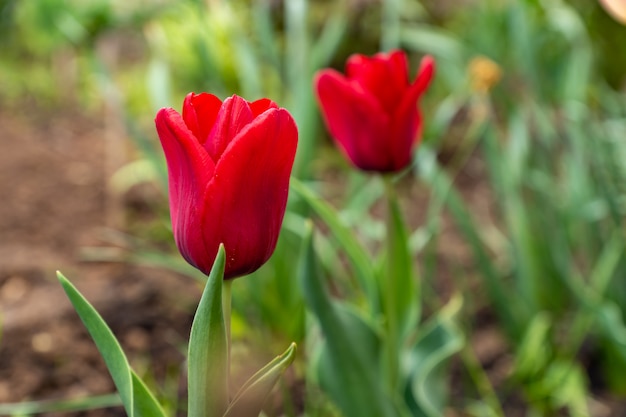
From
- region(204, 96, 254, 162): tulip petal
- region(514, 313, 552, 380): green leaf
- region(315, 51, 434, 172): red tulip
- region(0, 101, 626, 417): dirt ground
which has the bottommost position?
region(514, 313, 552, 380): green leaf

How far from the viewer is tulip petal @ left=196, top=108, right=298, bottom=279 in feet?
1.70

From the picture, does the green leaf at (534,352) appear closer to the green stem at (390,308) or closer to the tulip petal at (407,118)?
the green stem at (390,308)

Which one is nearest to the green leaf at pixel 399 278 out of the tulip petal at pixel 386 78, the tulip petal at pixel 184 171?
the tulip petal at pixel 386 78

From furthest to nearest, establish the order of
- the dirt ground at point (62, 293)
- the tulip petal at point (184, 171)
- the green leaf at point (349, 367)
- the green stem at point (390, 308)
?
the dirt ground at point (62, 293) < the green stem at point (390, 308) < the green leaf at point (349, 367) < the tulip petal at point (184, 171)

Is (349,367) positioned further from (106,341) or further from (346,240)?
(106,341)

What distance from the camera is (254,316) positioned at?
1506 mm

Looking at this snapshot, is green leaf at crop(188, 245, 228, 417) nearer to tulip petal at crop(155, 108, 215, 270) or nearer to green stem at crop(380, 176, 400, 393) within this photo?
tulip petal at crop(155, 108, 215, 270)

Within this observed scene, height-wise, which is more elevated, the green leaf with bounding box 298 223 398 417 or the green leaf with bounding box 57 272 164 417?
the green leaf with bounding box 57 272 164 417

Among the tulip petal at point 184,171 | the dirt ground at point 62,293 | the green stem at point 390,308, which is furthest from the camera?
the dirt ground at point 62,293

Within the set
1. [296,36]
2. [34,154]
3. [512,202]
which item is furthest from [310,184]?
[34,154]

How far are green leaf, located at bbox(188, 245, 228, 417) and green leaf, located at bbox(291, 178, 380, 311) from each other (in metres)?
0.38

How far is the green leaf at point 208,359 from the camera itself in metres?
0.52

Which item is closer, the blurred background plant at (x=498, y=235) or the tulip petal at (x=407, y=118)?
the tulip petal at (x=407, y=118)

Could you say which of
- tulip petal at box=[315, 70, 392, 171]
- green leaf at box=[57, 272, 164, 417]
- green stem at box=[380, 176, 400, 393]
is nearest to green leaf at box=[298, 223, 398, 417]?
green stem at box=[380, 176, 400, 393]
